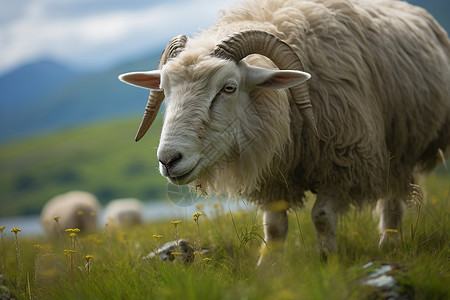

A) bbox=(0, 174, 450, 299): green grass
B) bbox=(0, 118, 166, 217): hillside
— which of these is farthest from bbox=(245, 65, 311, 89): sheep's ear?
bbox=(0, 118, 166, 217): hillside

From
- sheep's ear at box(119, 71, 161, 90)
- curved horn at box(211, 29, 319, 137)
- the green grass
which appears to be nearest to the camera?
the green grass

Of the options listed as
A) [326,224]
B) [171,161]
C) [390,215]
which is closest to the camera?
[171,161]

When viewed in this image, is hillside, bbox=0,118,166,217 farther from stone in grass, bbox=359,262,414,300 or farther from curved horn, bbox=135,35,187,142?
stone in grass, bbox=359,262,414,300

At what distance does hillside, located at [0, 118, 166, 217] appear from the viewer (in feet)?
334

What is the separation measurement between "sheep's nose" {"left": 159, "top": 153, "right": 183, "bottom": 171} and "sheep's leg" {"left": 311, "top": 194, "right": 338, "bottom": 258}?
159cm

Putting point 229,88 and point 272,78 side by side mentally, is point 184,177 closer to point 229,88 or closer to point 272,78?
point 229,88

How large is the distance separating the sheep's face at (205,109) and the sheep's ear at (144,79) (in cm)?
55

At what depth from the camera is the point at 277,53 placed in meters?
3.90

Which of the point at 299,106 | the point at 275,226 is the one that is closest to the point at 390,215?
the point at 275,226

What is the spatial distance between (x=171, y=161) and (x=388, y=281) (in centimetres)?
163

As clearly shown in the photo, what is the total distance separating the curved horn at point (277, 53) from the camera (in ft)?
12.5

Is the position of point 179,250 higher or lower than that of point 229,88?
lower

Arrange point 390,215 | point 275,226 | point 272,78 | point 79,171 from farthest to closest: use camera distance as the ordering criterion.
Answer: point 79,171
point 390,215
point 275,226
point 272,78

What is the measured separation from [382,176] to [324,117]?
875 mm
